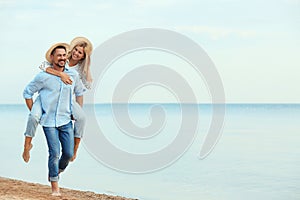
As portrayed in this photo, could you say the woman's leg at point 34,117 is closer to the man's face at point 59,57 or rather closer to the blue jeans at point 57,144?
the blue jeans at point 57,144

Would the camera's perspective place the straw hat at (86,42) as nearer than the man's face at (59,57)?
No

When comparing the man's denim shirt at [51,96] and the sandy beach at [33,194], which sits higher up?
the man's denim shirt at [51,96]

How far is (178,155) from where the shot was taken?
13250 mm

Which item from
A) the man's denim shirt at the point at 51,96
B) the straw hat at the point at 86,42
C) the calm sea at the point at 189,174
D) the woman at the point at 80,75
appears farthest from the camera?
the calm sea at the point at 189,174

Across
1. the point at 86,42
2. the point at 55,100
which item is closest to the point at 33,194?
the point at 55,100

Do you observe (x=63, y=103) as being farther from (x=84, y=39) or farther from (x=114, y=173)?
(x=114, y=173)

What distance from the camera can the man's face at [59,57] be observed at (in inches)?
217

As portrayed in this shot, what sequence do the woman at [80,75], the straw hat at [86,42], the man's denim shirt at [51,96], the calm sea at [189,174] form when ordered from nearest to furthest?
the man's denim shirt at [51,96] < the woman at [80,75] < the straw hat at [86,42] < the calm sea at [189,174]

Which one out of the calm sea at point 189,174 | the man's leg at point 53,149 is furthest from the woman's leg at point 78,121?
the calm sea at point 189,174

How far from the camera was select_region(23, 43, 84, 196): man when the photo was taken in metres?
5.48

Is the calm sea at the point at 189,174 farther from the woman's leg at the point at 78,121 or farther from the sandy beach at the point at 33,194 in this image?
the woman's leg at the point at 78,121

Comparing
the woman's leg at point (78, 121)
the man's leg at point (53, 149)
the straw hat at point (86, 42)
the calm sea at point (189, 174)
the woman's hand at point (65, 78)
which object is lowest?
the calm sea at point (189, 174)

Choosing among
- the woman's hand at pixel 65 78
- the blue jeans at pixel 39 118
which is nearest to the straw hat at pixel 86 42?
the woman's hand at pixel 65 78

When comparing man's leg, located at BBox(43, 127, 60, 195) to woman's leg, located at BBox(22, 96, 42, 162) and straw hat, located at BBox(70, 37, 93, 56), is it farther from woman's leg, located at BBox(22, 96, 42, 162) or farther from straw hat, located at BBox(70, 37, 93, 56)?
straw hat, located at BBox(70, 37, 93, 56)
